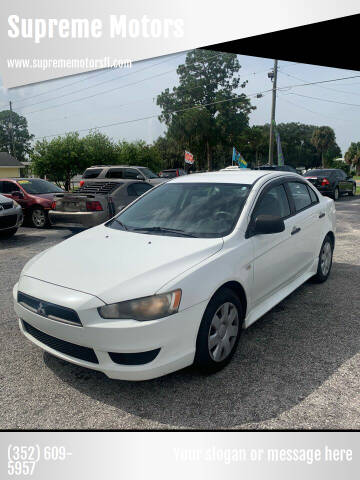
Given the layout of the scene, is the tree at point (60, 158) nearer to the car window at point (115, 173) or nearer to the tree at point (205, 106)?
the car window at point (115, 173)

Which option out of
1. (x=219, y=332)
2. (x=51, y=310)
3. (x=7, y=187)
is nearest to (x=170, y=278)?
(x=219, y=332)

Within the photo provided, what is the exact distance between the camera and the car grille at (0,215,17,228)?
9078 mm

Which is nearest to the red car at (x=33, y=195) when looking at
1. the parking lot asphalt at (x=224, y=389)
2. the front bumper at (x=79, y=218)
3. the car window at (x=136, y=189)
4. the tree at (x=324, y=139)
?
the front bumper at (x=79, y=218)

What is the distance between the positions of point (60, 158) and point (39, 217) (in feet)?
47.5

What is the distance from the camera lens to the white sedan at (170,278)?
8.39 ft

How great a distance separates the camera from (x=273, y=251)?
12.1 feet

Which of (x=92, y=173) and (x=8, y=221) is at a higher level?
(x=92, y=173)

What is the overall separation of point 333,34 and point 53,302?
752 centimetres

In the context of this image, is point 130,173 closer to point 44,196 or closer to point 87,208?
point 44,196

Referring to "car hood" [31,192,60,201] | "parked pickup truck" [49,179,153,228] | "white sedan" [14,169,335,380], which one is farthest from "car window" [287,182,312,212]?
"car hood" [31,192,60,201]

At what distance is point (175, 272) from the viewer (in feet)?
8.92

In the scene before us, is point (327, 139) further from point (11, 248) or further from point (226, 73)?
point (11, 248)

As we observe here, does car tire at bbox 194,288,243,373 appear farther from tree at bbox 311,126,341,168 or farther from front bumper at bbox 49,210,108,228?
tree at bbox 311,126,341,168

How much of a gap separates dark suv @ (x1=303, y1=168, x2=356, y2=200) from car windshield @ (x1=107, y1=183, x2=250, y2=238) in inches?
578
